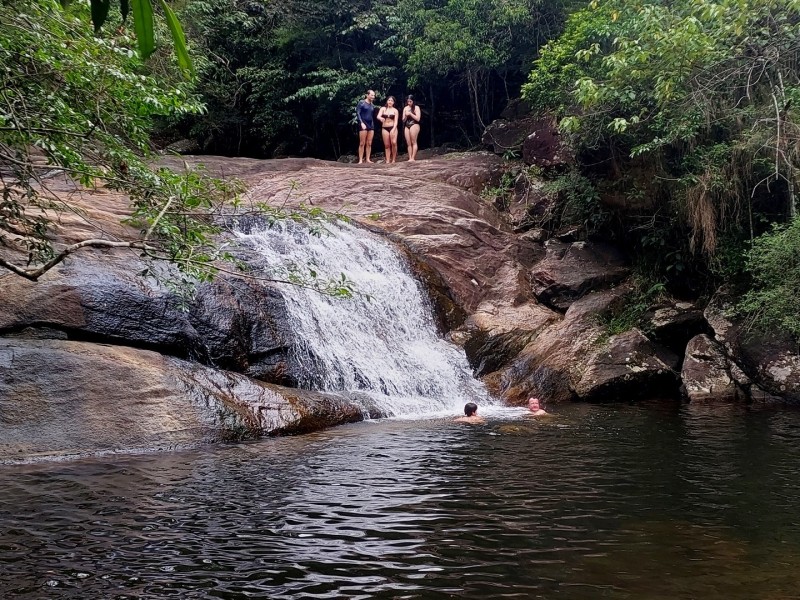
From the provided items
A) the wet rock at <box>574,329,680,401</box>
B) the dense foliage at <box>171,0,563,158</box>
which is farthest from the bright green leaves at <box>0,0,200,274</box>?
the dense foliage at <box>171,0,563,158</box>

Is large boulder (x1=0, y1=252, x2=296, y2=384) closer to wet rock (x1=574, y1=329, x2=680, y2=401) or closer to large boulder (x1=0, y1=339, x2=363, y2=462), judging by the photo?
large boulder (x1=0, y1=339, x2=363, y2=462)

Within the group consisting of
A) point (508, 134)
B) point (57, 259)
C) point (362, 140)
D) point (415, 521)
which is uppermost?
point (508, 134)

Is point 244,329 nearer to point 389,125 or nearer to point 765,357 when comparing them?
point 765,357

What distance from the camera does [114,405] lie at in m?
8.12

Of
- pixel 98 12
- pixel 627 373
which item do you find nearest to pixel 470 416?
pixel 627 373

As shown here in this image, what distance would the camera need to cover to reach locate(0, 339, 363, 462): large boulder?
7680 millimetres

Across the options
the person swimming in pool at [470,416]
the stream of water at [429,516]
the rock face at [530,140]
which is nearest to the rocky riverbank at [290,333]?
the rock face at [530,140]

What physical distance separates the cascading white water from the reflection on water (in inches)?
137

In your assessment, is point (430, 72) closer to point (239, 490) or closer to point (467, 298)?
point (467, 298)

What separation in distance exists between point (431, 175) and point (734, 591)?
1595 centimetres

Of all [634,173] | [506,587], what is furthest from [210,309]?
[634,173]

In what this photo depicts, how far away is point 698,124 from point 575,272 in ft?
13.5

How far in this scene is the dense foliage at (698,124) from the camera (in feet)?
39.3

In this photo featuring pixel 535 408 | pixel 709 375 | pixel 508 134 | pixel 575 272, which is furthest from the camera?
pixel 508 134
